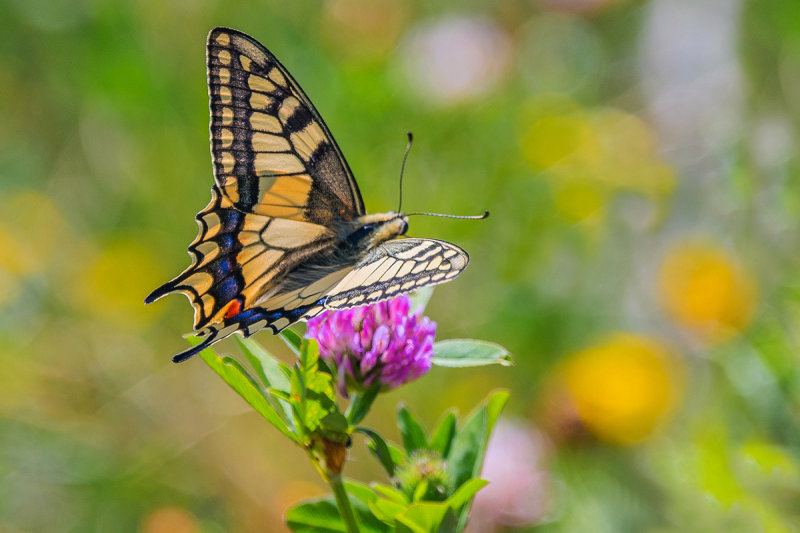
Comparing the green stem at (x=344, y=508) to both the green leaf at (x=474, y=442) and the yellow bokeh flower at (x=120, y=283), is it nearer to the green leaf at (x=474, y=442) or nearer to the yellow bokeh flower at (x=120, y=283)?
the green leaf at (x=474, y=442)

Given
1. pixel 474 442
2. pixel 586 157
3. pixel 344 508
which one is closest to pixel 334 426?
pixel 344 508

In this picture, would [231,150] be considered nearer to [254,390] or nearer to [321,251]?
[321,251]

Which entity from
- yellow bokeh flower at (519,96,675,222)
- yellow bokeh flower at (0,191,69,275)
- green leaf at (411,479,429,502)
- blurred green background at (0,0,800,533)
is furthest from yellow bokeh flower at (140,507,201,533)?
yellow bokeh flower at (519,96,675,222)

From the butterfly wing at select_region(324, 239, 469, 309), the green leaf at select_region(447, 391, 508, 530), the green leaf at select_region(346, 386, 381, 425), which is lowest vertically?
the green leaf at select_region(447, 391, 508, 530)

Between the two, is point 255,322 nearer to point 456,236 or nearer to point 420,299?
point 420,299

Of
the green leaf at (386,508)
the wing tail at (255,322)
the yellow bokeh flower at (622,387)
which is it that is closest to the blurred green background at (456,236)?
the yellow bokeh flower at (622,387)

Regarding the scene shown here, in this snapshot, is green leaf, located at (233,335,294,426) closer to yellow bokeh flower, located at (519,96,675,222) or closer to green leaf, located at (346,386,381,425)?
green leaf, located at (346,386,381,425)

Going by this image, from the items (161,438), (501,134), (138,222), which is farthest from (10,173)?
(501,134)
